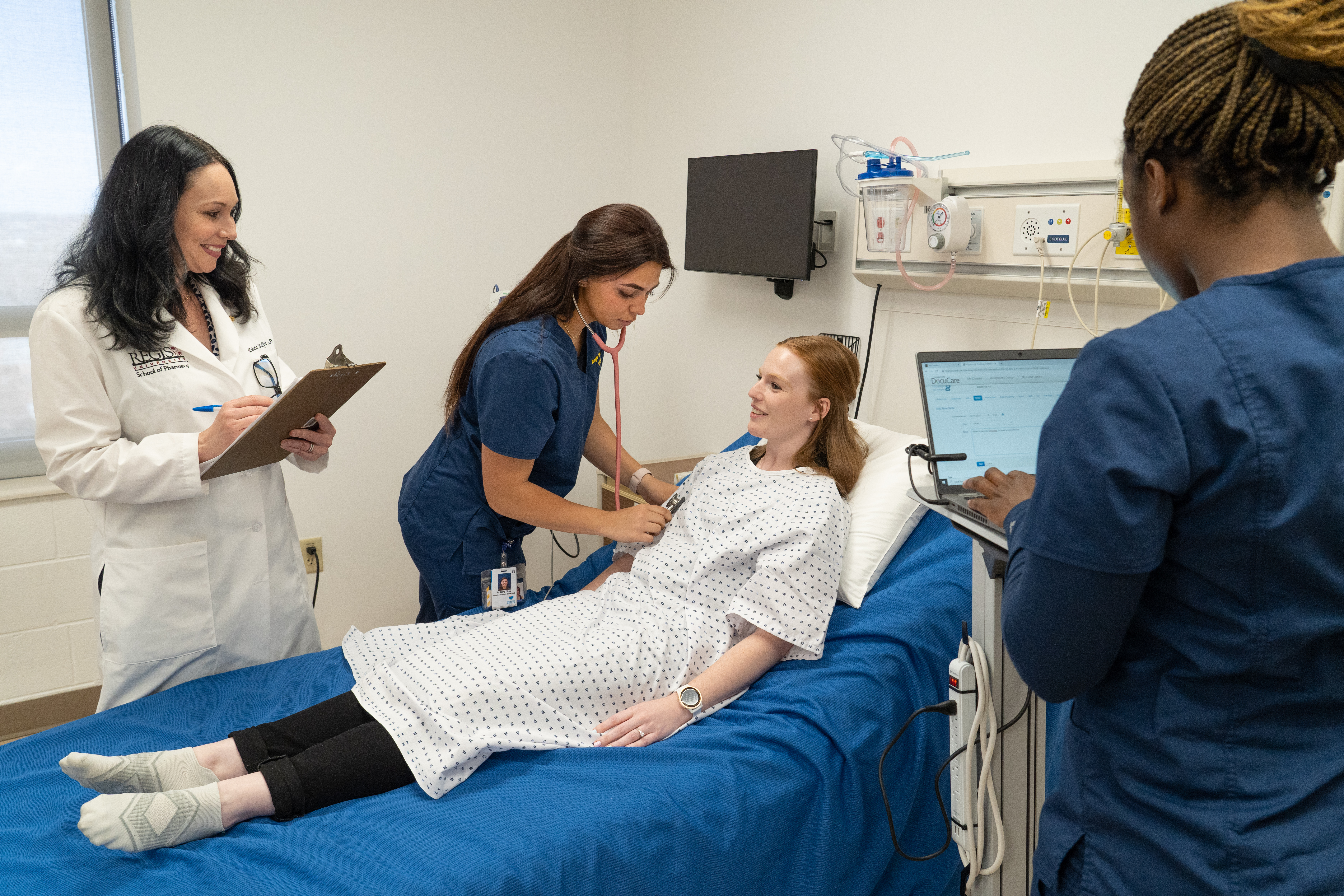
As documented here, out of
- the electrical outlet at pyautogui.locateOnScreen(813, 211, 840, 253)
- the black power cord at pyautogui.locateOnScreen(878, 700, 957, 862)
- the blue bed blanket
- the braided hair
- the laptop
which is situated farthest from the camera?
the electrical outlet at pyautogui.locateOnScreen(813, 211, 840, 253)

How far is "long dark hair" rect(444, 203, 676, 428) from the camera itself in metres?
1.79

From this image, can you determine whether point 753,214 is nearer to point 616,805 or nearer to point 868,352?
point 868,352

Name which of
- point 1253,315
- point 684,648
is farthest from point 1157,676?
point 684,648

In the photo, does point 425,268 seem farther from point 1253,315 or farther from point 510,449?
point 1253,315

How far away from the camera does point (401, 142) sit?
279 centimetres

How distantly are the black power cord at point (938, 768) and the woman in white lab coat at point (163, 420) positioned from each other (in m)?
1.17

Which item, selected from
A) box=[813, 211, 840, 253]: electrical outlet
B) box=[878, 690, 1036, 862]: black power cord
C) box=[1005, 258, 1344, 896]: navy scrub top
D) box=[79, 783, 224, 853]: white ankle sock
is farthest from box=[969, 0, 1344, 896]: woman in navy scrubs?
box=[813, 211, 840, 253]: electrical outlet

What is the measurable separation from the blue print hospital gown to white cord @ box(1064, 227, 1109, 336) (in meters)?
0.63

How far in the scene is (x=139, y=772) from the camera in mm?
1239

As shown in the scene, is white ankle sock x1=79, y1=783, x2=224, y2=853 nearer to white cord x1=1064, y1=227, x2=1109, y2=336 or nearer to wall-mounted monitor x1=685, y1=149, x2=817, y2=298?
white cord x1=1064, y1=227, x2=1109, y2=336

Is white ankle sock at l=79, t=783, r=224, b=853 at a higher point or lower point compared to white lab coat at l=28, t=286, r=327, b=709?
lower

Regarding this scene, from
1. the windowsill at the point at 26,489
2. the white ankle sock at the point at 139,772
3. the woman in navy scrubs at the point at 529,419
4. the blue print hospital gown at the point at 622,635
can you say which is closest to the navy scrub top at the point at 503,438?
the woman in navy scrubs at the point at 529,419

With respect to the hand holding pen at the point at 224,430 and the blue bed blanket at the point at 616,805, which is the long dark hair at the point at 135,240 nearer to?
the hand holding pen at the point at 224,430

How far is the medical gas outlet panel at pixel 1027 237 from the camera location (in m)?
1.76
